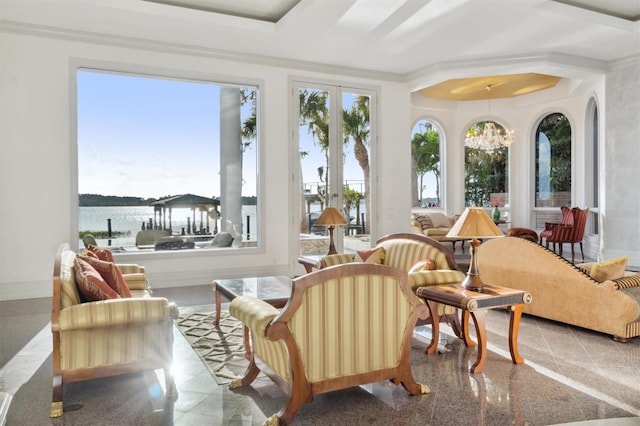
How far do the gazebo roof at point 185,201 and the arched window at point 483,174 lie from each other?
22.8 feet

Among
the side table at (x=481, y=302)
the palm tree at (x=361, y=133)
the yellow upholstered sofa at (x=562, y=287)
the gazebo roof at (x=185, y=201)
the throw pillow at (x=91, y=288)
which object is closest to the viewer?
the throw pillow at (x=91, y=288)

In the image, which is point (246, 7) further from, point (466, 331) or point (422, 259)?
point (466, 331)

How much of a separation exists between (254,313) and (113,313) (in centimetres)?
80

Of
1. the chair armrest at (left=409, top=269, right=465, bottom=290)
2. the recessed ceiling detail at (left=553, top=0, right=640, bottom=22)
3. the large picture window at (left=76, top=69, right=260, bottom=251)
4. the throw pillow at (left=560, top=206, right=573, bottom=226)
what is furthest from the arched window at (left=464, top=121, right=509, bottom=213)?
the chair armrest at (left=409, top=269, right=465, bottom=290)

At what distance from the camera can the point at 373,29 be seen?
5.93m

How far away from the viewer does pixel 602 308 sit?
3.97 metres

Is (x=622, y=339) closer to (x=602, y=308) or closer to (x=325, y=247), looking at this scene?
(x=602, y=308)

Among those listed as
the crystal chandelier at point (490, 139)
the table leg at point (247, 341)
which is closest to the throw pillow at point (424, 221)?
the crystal chandelier at point (490, 139)

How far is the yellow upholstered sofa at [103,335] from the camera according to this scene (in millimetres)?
2676

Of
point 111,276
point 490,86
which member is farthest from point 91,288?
point 490,86

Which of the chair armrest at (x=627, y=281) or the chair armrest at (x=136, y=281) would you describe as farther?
the chair armrest at (x=136, y=281)

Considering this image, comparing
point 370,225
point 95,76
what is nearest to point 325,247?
point 370,225

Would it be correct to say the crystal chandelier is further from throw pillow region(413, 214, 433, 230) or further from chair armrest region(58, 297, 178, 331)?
chair armrest region(58, 297, 178, 331)

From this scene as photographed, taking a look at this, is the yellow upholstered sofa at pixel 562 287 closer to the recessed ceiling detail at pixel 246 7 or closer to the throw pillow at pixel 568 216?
the recessed ceiling detail at pixel 246 7
